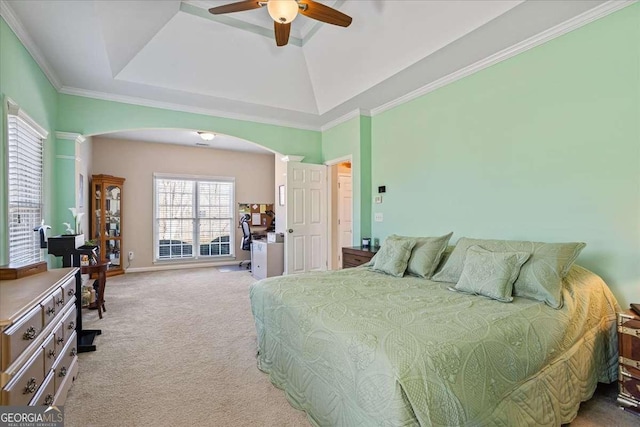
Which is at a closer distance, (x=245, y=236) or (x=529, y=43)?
(x=529, y=43)

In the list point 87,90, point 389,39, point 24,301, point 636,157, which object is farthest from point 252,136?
point 636,157

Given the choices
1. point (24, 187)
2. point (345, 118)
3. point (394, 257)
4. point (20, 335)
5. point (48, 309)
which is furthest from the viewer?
point (345, 118)

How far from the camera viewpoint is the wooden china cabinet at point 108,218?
5.86m

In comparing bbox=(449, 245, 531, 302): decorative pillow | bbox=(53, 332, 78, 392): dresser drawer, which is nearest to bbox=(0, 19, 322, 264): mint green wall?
bbox=(53, 332, 78, 392): dresser drawer

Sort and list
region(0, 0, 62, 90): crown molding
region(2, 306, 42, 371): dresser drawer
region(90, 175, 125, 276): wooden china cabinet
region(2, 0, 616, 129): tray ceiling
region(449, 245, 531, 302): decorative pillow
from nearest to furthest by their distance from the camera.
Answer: region(2, 306, 42, 371): dresser drawer
region(449, 245, 531, 302): decorative pillow
region(0, 0, 62, 90): crown molding
region(2, 0, 616, 129): tray ceiling
region(90, 175, 125, 276): wooden china cabinet

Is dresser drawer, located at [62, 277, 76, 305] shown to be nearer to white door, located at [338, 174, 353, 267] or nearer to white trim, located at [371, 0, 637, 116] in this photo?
white trim, located at [371, 0, 637, 116]

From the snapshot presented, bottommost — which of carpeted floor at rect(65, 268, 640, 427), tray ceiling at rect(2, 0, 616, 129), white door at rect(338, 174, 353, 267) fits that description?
carpeted floor at rect(65, 268, 640, 427)

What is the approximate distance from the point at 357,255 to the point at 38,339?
3.29 meters

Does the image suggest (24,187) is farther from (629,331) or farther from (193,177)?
(629,331)

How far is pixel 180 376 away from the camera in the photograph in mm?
2363

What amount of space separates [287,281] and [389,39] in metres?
2.65

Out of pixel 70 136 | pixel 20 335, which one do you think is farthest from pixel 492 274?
pixel 70 136

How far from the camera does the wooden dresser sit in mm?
1245

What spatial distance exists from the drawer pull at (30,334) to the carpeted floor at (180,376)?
749 mm
